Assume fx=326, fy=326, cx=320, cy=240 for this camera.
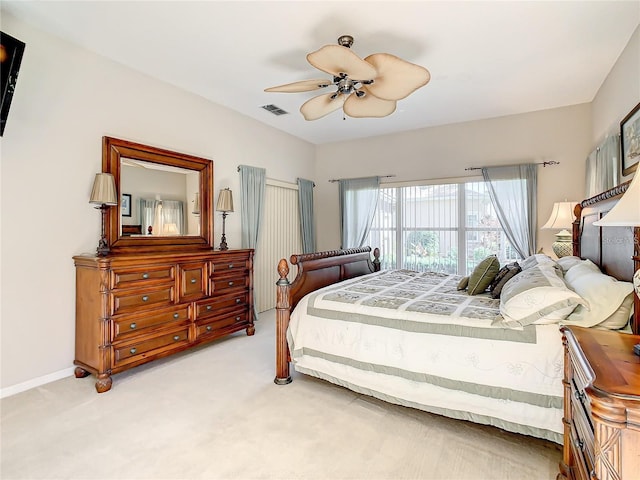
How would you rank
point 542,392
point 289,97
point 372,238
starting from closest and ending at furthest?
point 542,392 → point 289,97 → point 372,238

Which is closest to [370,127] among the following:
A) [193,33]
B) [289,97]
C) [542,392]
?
[289,97]

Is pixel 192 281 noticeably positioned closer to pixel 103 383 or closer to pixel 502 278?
pixel 103 383

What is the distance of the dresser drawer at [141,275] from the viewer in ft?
8.75

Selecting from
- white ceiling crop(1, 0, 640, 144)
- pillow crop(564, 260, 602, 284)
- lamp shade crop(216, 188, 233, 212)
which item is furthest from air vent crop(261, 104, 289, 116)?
pillow crop(564, 260, 602, 284)

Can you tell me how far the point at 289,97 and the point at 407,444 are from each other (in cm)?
372

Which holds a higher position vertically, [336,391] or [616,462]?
[616,462]

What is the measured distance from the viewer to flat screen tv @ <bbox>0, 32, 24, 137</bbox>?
2.06 metres

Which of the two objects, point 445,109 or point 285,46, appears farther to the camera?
point 445,109

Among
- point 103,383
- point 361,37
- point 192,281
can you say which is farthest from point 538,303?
point 103,383

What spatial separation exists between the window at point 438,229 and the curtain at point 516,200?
0.50 ft

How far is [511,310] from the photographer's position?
1888mm

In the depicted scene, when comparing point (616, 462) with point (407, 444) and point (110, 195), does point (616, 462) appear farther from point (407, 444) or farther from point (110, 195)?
point (110, 195)

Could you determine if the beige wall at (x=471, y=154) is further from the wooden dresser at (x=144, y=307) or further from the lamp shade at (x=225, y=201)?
the wooden dresser at (x=144, y=307)

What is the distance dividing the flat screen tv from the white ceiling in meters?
0.55
